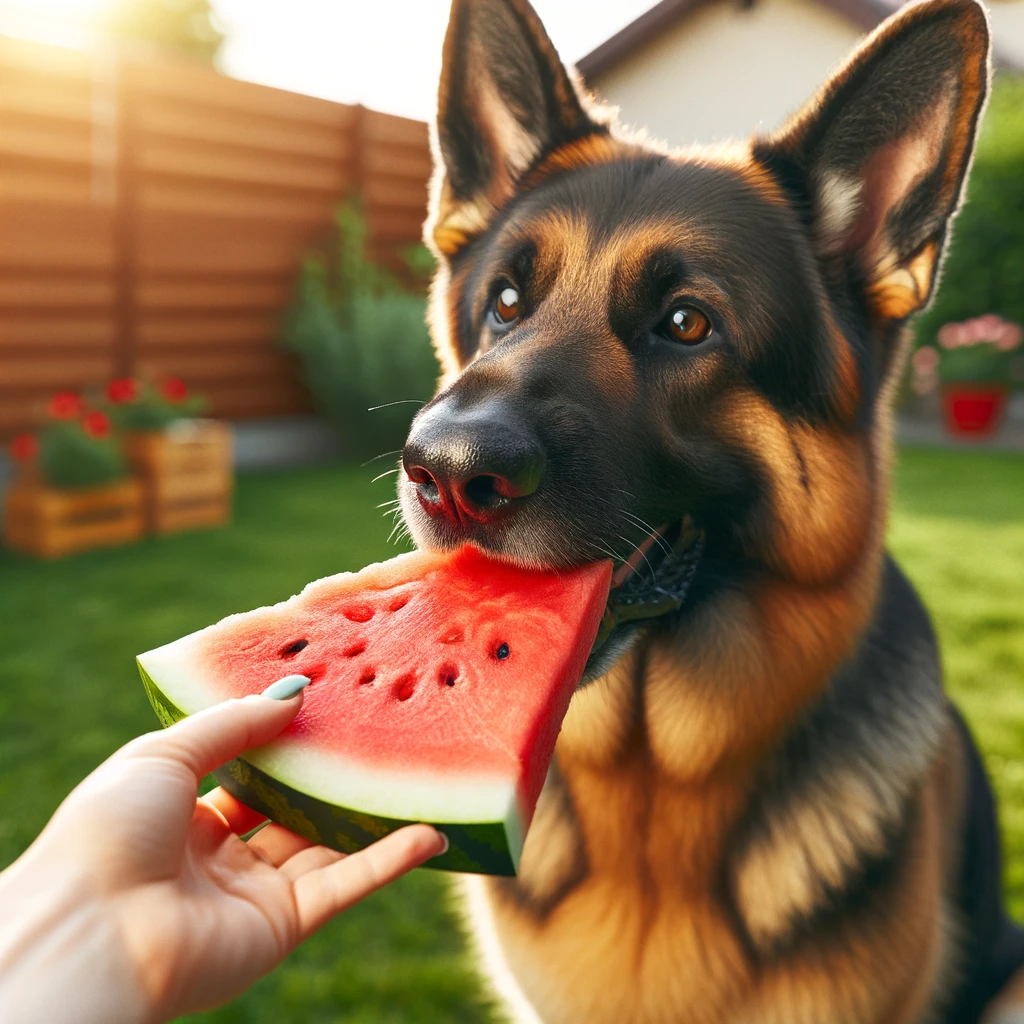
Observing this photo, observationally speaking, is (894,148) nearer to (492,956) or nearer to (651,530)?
(651,530)

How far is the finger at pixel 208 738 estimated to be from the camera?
3.88 feet

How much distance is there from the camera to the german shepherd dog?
5.68ft

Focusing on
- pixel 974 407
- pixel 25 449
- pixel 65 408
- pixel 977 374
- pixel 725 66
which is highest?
pixel 725 66

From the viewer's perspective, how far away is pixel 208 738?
3.89 feet

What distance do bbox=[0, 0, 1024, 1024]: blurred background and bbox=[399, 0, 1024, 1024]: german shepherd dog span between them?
874 millimetres

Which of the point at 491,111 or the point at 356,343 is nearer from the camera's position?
the point at 491,111

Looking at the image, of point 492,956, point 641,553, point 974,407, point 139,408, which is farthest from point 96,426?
point 974,407

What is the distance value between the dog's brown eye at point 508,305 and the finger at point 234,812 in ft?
3.73

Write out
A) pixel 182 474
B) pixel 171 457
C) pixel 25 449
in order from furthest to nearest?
pixel 182 474 → pixel 171 457 → pixel 25 449

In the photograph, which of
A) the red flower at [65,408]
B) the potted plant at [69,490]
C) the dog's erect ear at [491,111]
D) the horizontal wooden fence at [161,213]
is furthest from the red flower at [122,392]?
the dog's erect ear at [491,111]

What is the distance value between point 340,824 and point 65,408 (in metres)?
5.70

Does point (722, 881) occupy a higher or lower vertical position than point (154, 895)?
lower

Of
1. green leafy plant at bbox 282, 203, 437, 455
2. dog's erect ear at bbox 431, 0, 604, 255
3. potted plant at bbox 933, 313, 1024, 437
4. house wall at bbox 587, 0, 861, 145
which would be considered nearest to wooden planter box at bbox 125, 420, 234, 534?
green leafy plant at bbox 282, 203, 437, 455

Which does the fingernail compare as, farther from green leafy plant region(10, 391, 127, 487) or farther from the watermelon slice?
green leafy plant region(10, 391, 127, 487)
